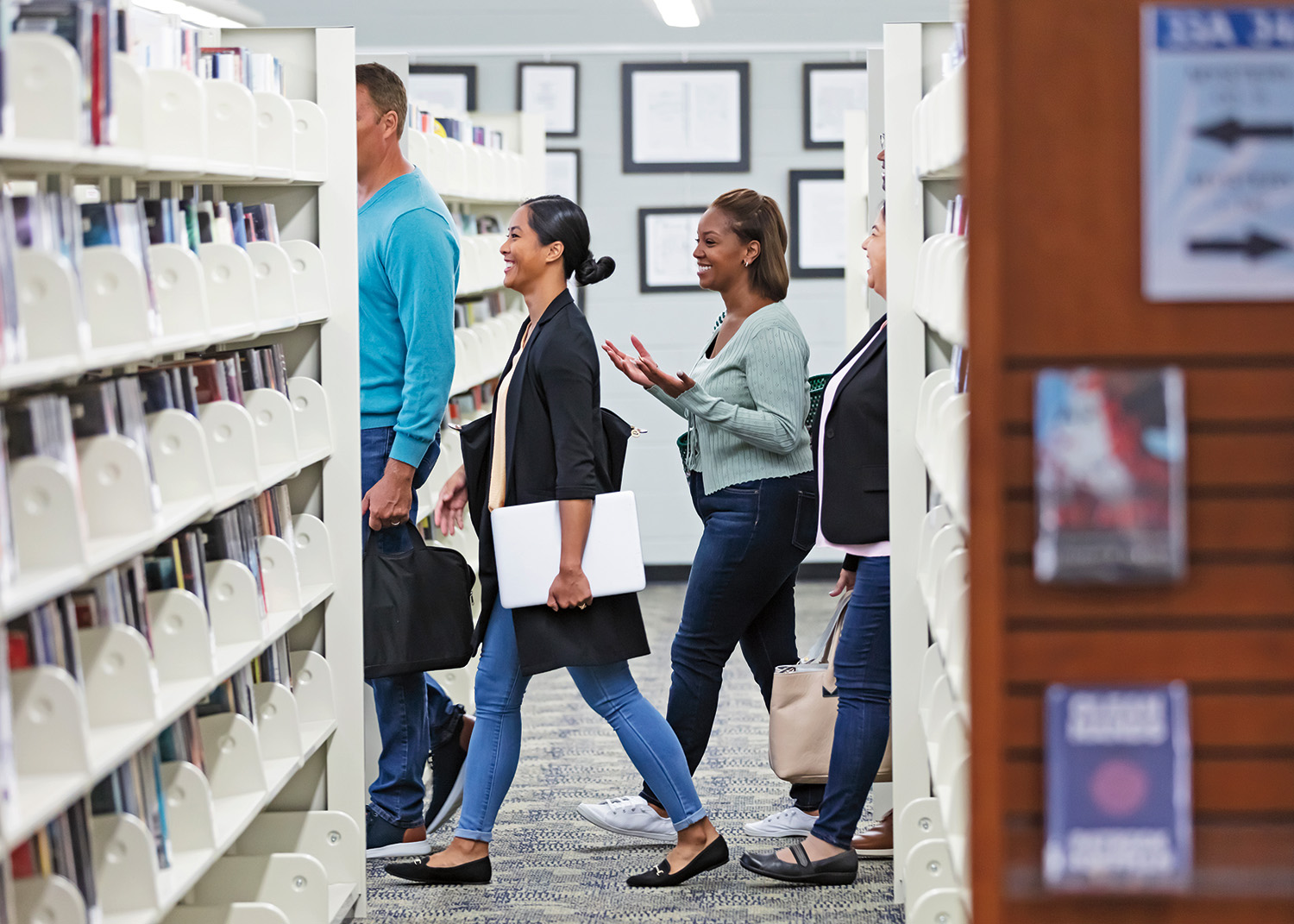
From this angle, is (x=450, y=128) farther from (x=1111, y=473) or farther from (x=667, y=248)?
(x=1111, y=473)

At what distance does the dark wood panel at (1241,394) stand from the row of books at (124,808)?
1.36 meters

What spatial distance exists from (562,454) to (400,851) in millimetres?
1179

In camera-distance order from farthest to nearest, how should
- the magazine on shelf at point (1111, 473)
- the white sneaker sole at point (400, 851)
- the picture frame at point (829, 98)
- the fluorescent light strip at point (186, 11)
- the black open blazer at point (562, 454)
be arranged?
1. the picture frame at point (829, 98)
2. the fluorescent light strip at point (186, 11)
3. the white sneaker sole at point (400, 851)
4. the black open blazer at point (562, 454)
5. the magazine on shelf at point (1111, 473)

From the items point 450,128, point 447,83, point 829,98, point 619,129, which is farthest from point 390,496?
point 829,98

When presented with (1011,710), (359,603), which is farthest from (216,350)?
(1011,710)

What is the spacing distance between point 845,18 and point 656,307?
66.0 inches

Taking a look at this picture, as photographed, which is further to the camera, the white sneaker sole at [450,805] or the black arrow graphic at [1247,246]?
the white sneaker sole at [450,805]

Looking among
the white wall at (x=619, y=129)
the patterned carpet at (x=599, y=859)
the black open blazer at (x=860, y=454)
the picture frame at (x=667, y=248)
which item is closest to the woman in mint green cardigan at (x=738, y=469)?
the patterned carpet at (x=599, y=859)

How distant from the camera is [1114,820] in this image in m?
1.45

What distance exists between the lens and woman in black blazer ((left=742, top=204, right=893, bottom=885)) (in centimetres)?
321

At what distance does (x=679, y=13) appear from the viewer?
628 centimetres

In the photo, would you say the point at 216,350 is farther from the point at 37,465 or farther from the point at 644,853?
the point at 644,853

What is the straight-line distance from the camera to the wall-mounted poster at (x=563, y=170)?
7.15m

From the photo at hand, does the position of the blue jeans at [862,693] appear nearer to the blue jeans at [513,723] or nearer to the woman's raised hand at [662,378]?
the blue jeans at [513,723]
